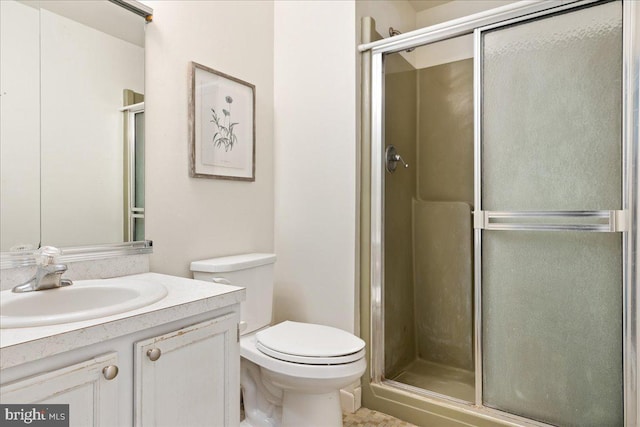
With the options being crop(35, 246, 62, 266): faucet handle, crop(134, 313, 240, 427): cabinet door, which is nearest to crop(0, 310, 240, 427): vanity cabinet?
crop(134, 313, 240, 427): cabinet door

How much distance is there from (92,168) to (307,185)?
1.04 meters

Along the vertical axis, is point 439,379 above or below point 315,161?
below

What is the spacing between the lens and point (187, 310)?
1.04 meters

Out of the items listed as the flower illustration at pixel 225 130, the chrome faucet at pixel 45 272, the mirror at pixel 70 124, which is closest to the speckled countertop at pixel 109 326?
the chrome faucet at pixel 45 272

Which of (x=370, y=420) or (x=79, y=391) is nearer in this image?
(x=79, y=391)

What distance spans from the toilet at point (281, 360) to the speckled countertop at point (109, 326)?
1.34 ft

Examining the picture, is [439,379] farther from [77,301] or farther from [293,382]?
[77,301]

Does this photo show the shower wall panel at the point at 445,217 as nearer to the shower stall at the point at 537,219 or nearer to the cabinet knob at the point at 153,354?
the shower stall at the point at 537,219

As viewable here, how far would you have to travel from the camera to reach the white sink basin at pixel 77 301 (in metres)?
0.85

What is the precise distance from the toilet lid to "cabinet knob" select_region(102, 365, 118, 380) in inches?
27.3

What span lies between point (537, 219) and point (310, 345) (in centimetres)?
108

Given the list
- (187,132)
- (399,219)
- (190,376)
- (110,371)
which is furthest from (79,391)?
(399,219)

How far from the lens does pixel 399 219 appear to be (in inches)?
90.6

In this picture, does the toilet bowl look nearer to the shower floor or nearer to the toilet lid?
the toilet lid
